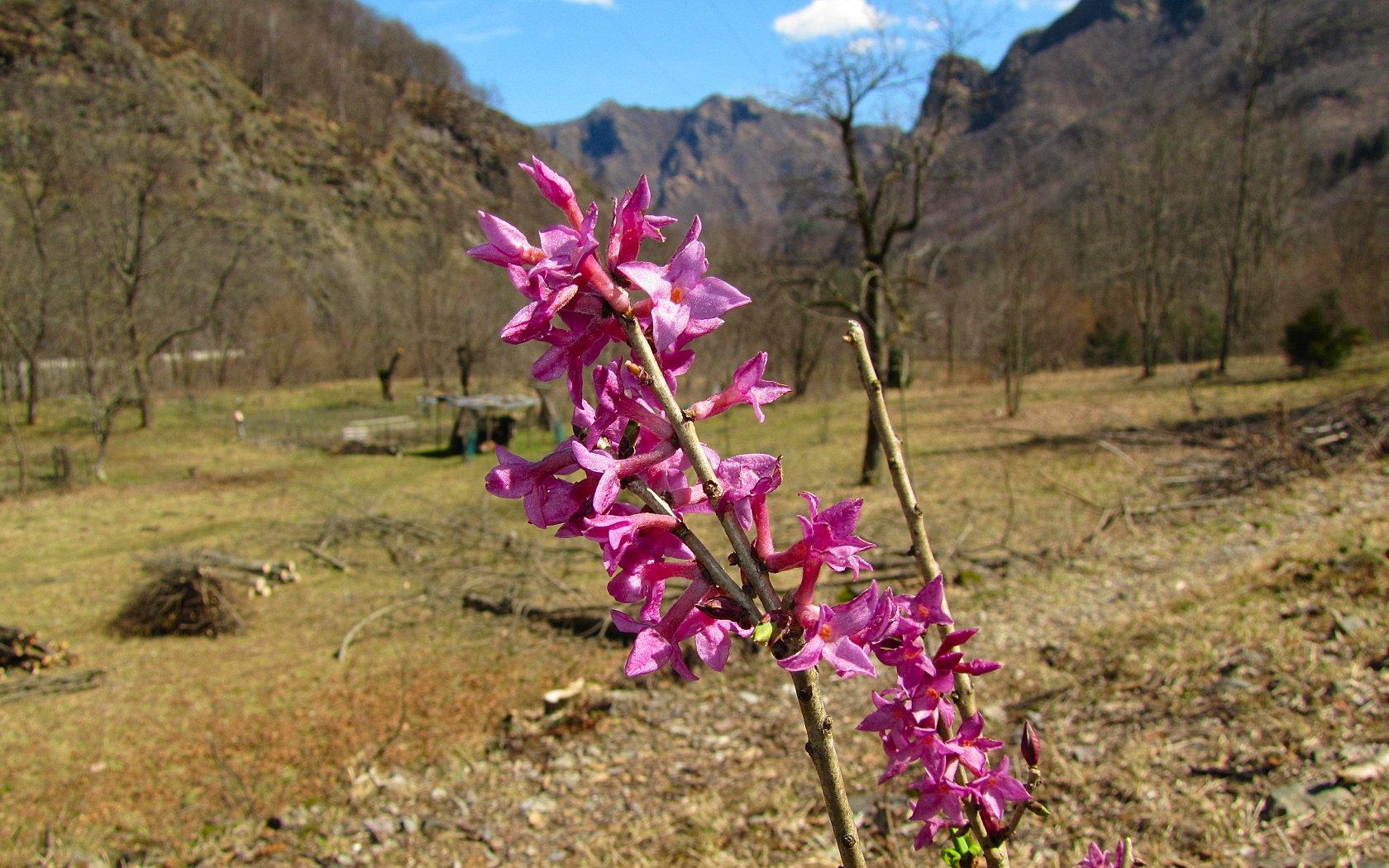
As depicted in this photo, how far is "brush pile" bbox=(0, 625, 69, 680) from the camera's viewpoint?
8195 mm

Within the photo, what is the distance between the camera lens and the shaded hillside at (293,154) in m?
32.9

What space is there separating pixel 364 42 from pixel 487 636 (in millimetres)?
100892

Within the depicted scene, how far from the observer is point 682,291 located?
35.1 inches

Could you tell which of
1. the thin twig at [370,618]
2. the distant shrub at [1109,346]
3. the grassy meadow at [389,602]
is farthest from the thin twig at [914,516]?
the distant shrub at [1109,346]

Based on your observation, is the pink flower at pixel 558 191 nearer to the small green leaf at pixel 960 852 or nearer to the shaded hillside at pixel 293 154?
the small green leaf at pixel 960 852

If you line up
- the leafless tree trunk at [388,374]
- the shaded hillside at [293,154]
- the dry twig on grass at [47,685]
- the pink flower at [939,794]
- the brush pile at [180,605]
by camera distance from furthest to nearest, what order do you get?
1. the leafless tree trunk at [388,374]
2. the shaded hillside at [293,154]
3. the brush pile at [180,605]
4. the dry twig on grass at [47,685]
5. the pink flower at [939,794]

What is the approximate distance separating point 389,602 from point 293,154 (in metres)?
65.5

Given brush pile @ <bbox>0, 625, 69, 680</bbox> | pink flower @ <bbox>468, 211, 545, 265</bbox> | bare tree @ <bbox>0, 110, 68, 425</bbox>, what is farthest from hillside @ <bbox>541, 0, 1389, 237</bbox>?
bare tree @ <bbox>0, 110, 68, 425</bbox>

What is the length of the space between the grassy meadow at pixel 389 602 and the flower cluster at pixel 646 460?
2901mm

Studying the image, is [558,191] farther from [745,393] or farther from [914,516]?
[914,516]

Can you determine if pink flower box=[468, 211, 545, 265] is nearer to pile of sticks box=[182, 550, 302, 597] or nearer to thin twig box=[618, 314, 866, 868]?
thin twig box=[618, 314, 866, 868]

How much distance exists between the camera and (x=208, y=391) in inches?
1486

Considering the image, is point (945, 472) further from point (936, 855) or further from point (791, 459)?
point (936, 855)

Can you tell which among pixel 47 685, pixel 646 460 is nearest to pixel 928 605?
pixel 646 460
